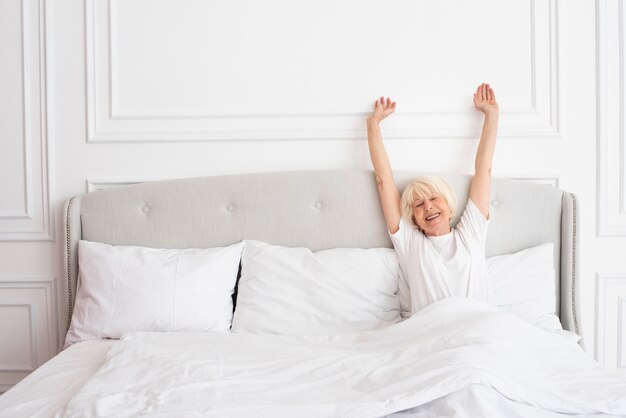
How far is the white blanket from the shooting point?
1196mm

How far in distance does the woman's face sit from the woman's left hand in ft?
A: 1.34

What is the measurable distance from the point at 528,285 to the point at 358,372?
822 mm

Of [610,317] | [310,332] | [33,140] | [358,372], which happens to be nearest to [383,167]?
[310,332]

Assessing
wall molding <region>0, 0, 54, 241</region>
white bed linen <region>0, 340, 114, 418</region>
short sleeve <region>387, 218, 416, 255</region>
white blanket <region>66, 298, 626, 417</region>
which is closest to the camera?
white blanket <region>66, 298, 626, 417</region>

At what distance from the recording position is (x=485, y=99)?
2.03 meters

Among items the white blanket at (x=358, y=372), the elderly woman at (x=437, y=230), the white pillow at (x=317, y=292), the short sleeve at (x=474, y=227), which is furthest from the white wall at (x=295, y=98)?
the white blanket at (x=358, y=372)

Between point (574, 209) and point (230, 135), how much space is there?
1.31 meters

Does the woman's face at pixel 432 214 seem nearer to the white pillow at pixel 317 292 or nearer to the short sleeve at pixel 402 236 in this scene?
the short sleeve at pixel 402 236

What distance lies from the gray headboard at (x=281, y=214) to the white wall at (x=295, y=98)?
0.34 ft

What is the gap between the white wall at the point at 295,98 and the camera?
2.06 m

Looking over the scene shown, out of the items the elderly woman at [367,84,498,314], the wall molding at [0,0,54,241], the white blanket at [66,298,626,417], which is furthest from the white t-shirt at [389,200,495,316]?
the wall molding at [0,0,54,241]

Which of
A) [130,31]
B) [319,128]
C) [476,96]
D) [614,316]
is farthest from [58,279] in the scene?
[614,316]

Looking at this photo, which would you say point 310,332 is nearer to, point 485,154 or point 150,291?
point 150,291

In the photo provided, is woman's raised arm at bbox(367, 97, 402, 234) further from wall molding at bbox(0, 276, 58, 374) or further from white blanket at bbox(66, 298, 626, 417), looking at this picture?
wall molding at bbox(0, 276, 58, 374)
